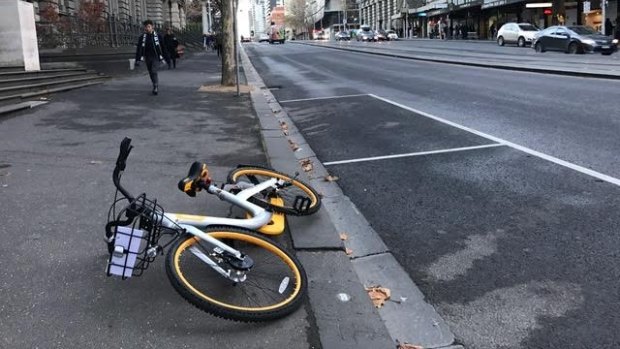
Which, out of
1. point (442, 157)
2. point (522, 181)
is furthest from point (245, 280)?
point (442, 157)

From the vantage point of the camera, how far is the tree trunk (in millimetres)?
17938

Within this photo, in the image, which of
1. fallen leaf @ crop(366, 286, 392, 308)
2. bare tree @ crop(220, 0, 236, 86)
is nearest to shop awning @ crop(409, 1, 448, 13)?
bare tree @ crop(220, 0, 236, 86)

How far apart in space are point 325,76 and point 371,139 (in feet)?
46.1

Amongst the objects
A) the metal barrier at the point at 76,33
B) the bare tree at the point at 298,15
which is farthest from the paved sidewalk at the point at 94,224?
the bare tree at the point at 298,15

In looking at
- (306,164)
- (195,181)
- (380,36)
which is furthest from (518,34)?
(195,181)

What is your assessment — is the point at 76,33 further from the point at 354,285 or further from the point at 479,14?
the point at 479,14

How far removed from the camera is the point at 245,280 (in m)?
3.70

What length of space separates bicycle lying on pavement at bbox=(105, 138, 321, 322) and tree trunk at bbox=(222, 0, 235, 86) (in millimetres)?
14413

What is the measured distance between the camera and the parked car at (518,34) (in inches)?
1646

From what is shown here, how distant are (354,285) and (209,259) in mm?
1007

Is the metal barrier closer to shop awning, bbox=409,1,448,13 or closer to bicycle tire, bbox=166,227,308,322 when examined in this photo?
bicycle tire, bbox=166,227,308,322

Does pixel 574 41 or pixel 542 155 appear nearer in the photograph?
pixel 542 155

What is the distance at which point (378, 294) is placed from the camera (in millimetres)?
4070

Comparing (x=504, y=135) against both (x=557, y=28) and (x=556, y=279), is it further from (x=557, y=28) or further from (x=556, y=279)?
(x=557, y=28)
